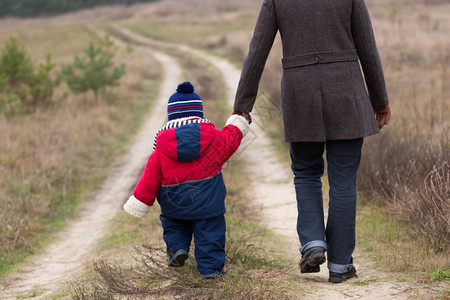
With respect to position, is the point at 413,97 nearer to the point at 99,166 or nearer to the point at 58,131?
the point at 99,166

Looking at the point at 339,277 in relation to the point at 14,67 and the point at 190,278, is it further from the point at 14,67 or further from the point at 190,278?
the point at 14,67

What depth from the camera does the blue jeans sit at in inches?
138

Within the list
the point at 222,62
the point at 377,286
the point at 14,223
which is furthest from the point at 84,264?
the point at 222,62

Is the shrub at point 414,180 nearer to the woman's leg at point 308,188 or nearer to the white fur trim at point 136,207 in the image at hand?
the woman's leg at point 308,188

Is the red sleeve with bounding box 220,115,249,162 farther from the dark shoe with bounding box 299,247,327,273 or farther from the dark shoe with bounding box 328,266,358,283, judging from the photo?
the dark shoe with bounding box 328,266,358,283

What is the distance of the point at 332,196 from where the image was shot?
3555 mm

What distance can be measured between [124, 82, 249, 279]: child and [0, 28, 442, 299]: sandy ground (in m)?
0.59

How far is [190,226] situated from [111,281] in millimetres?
633

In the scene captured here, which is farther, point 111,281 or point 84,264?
point 84,264

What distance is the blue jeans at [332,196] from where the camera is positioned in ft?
11.5

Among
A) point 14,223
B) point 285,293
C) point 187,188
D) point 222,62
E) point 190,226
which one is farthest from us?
point 222,62

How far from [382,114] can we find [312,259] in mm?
1014

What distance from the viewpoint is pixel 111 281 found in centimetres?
339

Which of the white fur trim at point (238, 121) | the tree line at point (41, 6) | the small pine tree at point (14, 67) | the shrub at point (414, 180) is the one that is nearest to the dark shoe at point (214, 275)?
the white fur trim at point (238, 121)
